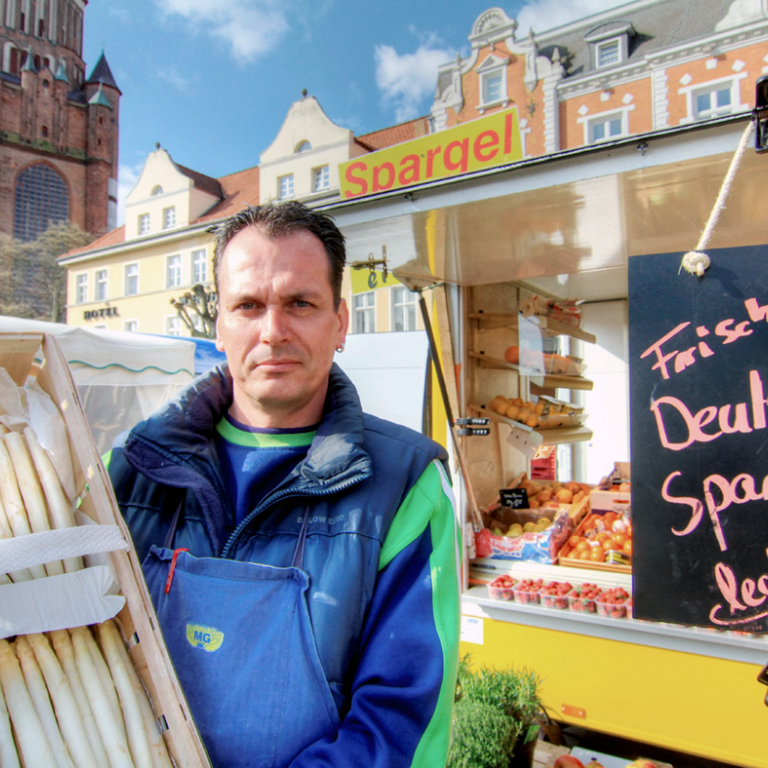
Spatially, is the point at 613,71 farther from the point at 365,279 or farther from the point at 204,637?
the point at 204,637

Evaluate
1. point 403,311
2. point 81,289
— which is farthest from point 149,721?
point 81,289

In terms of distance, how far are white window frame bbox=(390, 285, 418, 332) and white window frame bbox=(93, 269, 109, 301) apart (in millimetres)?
16850

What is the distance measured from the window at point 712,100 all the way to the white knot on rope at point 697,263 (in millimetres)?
20087

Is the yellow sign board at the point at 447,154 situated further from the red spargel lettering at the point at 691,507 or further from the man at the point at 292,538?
the red spargel lettering at the point at 691,507

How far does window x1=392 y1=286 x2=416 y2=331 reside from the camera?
19.8 metres

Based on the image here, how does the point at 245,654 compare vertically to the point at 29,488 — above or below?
below

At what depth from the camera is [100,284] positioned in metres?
29.3

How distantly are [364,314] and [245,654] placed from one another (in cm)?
2006

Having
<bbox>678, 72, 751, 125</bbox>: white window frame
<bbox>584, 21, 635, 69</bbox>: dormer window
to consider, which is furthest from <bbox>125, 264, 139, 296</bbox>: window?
<bbox>678, 72, 751, 125</bbox>: white window frame

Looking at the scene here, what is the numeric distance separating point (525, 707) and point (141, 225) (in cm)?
3063

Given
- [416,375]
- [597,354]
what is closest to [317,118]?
[416,375]

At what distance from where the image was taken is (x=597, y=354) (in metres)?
5.99

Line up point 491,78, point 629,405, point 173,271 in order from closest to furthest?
point 629,405 < point 491,78 < point 173,271

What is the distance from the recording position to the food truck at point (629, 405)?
1395 millimetres
